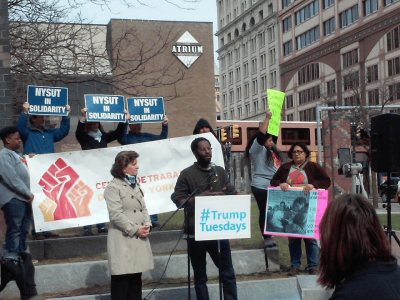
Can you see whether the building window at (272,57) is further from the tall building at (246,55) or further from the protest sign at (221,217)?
the protest sign at (221,217)

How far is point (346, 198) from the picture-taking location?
105 inches

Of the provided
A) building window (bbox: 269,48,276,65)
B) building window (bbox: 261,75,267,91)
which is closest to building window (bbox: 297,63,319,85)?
building window (bbox: 269,48,276,65)

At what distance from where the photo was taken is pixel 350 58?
70.2 meters

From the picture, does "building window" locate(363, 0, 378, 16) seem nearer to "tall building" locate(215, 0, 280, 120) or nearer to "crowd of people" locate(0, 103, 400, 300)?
"tall building" locate(215, 0, 280, 120)

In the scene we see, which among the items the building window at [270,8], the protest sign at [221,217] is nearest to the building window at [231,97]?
the building window at [270,8]

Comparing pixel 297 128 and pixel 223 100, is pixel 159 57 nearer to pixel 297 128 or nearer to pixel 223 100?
pixel 297 128

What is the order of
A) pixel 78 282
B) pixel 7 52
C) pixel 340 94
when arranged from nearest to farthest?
pixel 78 282 < pixel 7 52 < pixel 340 94

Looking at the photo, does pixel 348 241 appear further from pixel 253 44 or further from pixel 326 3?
pixel 253 44

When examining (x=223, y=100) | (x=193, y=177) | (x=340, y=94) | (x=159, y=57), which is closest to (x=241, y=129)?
(x=159, y=57)

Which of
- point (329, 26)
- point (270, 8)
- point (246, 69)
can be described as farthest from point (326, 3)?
point (246, 69)

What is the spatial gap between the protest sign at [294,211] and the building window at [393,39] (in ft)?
186

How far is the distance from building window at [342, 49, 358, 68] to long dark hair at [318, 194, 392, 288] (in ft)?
225

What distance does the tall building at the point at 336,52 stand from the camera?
61.6 meters

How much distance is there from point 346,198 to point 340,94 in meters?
68.7
